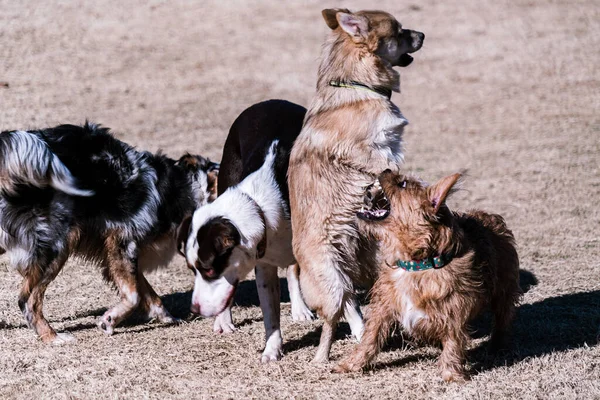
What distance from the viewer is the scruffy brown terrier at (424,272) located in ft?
15.2

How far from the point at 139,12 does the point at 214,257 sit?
1223 centimetres

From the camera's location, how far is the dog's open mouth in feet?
15.7

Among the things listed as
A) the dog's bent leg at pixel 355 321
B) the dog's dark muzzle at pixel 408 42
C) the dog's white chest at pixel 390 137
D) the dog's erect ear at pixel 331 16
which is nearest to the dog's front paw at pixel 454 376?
the dog's bent leg at pixel 355 321

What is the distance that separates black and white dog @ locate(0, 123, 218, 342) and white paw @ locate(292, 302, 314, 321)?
0.91 m

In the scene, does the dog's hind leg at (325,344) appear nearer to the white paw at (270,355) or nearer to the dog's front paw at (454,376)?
the white paw at (270,355)

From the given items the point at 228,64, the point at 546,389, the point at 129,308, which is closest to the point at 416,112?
the point at 228,64

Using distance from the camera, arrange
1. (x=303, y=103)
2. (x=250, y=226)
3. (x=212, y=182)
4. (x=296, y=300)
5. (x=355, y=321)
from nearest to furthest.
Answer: (x=250, y=226), (x=355, y=321), (x=296, y=300), (x=212, y=182), (x=303, y=103)

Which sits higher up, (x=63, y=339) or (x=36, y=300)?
(x=36, y=300)

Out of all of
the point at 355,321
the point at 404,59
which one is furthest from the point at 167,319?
the point at 404,59

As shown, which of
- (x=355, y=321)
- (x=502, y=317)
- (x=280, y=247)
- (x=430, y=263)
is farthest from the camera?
(x=355, y=321)

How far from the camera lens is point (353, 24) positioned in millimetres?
5141

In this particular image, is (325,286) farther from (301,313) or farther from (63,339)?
(63,339)

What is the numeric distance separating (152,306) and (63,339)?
2.57ft

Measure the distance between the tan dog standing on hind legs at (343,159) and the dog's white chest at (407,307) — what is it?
15.4 inches
